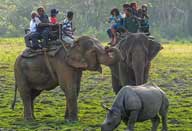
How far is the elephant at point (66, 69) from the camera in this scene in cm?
1102

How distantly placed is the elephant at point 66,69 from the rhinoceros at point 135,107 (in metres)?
1.12

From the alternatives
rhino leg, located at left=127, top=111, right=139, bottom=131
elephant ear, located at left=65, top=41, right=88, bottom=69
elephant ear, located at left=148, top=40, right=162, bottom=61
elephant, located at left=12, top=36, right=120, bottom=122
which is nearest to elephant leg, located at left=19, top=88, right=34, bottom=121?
elephant, located at left=12, top=36, right=120, bottom=122

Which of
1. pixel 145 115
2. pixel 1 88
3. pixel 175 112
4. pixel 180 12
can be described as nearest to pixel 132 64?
pixel 175 112

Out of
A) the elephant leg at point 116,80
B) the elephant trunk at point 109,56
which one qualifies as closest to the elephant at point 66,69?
the elephant trunk at point 109,56

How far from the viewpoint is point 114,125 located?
29.8 ft

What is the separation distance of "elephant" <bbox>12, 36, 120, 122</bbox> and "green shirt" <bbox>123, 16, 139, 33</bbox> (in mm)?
2389

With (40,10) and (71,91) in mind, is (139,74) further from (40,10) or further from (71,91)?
(40,10)

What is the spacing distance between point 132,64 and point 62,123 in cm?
218

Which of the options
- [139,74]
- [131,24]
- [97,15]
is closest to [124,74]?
[139,74]

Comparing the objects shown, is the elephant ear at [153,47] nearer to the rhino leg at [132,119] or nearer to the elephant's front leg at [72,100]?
the elephant's front leg at [72,100]

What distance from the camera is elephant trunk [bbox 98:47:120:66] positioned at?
10.5 metres

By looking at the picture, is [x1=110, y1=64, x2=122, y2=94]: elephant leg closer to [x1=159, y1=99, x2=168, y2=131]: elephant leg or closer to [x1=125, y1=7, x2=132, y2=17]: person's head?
[x1=125, y1=7, x2=132, y2=17]: person's head

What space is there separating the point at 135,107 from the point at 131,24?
4513mm

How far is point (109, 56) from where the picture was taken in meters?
10.7
